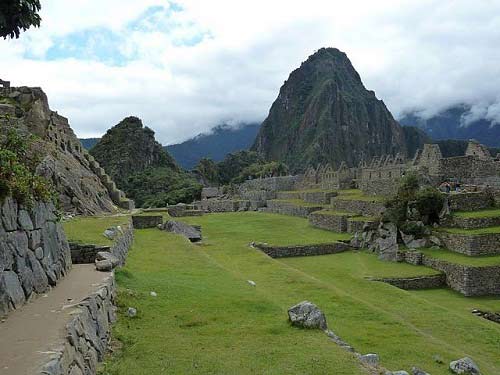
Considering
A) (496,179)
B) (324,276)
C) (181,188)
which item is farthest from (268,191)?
(324,276)

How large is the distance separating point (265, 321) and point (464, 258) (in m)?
12.9

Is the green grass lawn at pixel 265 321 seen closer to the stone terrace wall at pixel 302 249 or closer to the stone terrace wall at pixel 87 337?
the stone terrace wall at pixel 87 337

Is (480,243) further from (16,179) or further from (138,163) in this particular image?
(138,163)

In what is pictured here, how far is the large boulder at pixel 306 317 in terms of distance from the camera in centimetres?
834

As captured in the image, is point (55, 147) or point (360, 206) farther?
point (360, 206)

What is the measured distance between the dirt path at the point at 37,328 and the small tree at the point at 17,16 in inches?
154

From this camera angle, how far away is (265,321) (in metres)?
8.63

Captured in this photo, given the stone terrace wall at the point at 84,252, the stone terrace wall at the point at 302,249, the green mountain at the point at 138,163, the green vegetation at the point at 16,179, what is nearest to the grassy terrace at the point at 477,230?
the stone terrace wall at the point at 302,249

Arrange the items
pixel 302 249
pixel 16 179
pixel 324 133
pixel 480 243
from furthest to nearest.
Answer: pixel 324 133, pixel 302 249, pixel 480 243, pixel 16 179

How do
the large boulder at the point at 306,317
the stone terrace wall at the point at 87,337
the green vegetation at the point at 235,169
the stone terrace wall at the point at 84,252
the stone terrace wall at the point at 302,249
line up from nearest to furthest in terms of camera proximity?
the stone terrace wall at the point at 87,337 → the large boulder at the point at 306,317 → the stone terrace wall at the point at 84,252 → the stone terrace wall at the point at 302,249 → the green vegetation at the point at 235,169

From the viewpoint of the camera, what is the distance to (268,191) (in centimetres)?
5738

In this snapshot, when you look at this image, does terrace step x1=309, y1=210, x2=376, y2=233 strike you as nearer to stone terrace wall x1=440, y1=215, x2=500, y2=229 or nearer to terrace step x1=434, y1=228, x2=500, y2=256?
stone terrace wall x1=440, y1=215, x2=500, y2=229

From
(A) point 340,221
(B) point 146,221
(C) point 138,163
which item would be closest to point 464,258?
(A) point 340,221

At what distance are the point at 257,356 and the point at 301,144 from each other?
172999 millimetres
